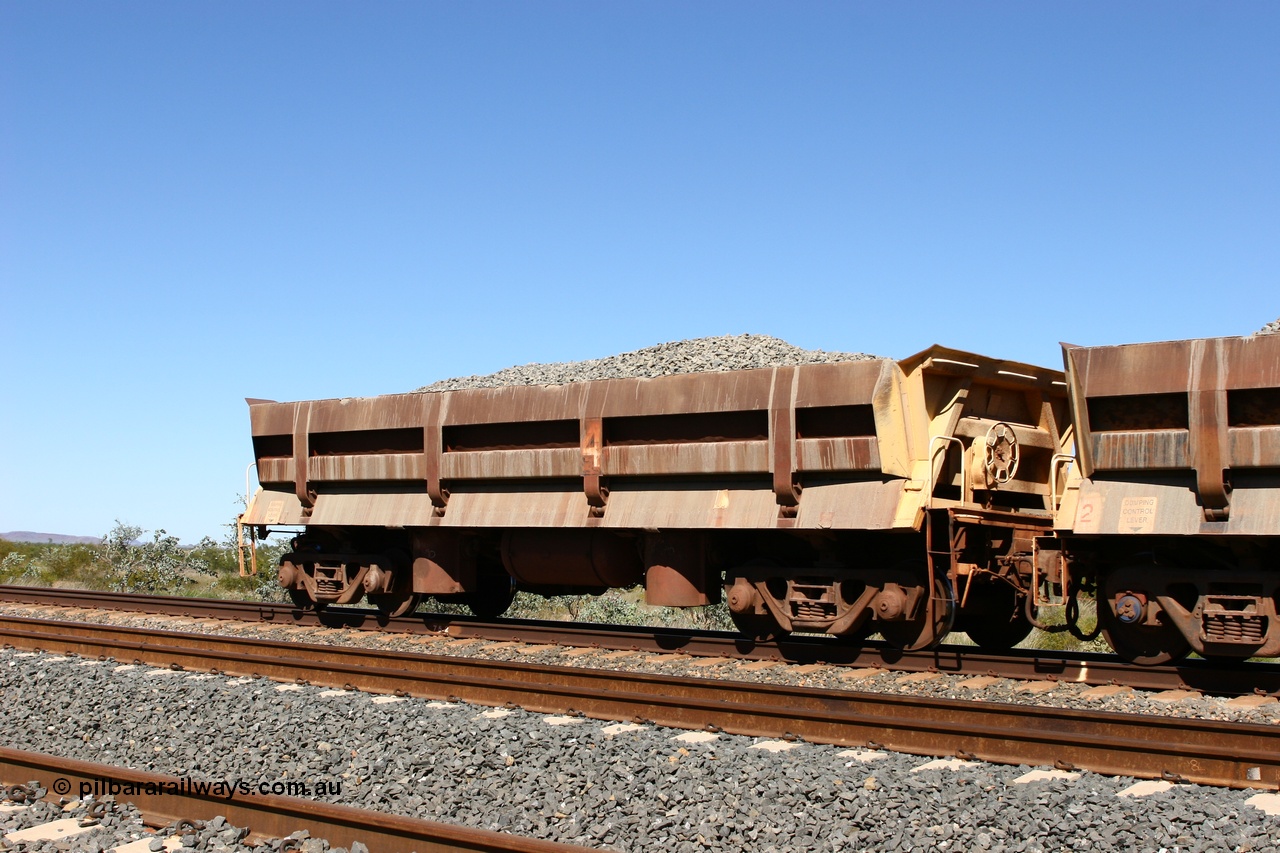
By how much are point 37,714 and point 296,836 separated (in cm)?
473

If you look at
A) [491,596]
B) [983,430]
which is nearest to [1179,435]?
[983,430]

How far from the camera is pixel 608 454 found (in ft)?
40.6

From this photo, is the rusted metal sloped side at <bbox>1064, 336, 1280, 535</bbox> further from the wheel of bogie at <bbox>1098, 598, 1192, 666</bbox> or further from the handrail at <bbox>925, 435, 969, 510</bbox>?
the handrail at <bbox>925, 435, 969, 510</bbox>

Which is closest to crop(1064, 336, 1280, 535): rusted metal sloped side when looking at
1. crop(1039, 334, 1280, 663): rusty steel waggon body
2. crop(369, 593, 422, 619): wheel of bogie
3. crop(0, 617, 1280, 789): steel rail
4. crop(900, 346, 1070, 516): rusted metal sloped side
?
crop(1039, 334, 1280, 663): rusty steel waggon body

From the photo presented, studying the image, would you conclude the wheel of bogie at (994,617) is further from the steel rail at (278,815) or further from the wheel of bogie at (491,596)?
the steel rail at (278,815)

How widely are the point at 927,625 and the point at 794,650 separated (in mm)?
1308

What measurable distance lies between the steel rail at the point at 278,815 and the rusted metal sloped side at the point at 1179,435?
6199 mm

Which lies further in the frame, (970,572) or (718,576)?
(718,576)

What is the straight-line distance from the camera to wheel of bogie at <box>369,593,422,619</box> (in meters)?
14.9

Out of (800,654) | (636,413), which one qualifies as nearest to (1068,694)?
(800,654)

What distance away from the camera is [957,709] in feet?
26.4

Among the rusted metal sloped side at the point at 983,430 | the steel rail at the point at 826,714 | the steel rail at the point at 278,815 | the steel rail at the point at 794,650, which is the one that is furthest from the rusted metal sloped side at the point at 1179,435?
the steel rail at the point at 278,815

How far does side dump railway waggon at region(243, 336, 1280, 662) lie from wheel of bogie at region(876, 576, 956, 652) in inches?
1.0

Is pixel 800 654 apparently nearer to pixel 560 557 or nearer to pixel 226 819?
pixel 560 557
